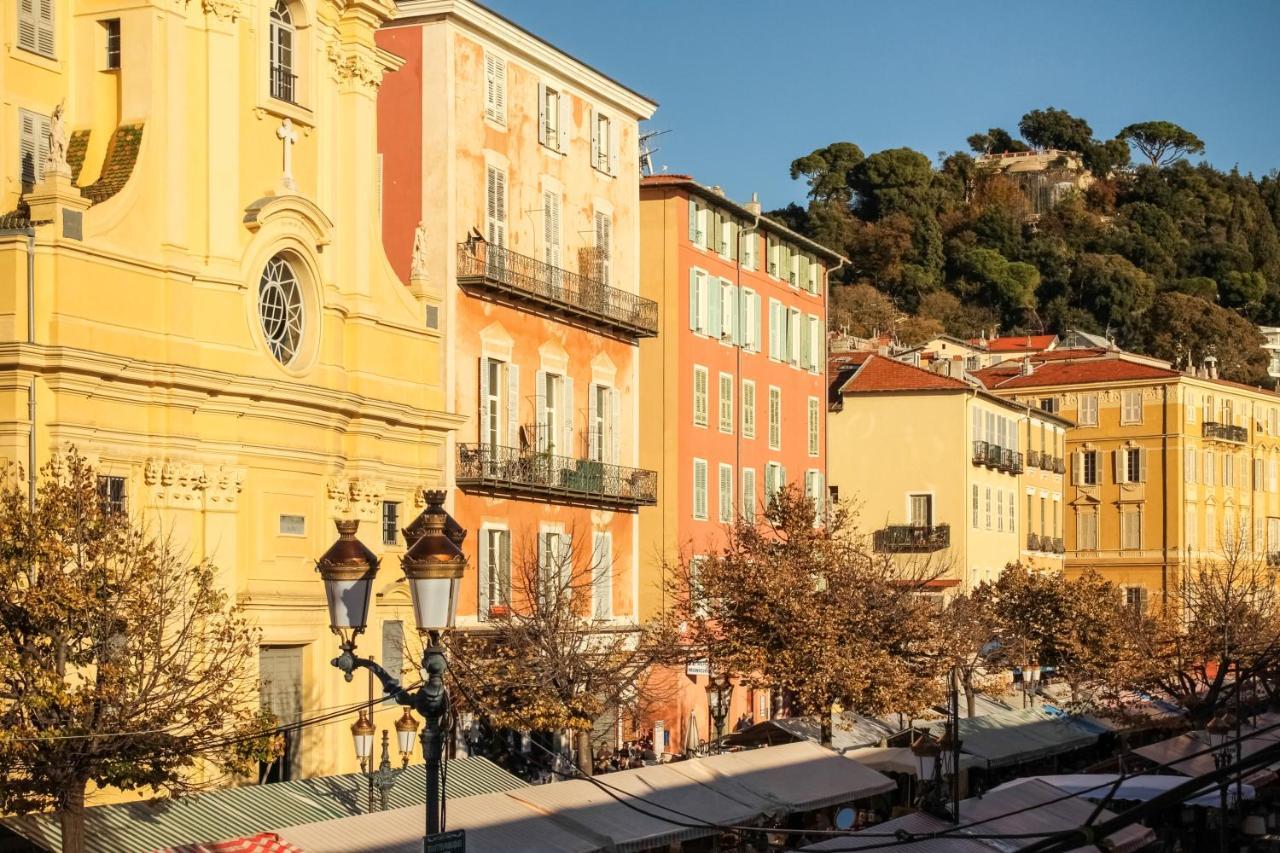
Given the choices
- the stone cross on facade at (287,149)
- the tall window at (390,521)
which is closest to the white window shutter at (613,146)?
the tall window at (390,521)

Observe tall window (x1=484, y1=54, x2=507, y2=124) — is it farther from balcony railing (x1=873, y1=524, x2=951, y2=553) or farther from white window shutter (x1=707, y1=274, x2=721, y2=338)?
balcony railing (x1=873, y1=524, x2=951, y2=553)

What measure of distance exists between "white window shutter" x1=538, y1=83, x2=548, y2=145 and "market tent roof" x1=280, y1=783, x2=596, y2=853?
2269 centimetres

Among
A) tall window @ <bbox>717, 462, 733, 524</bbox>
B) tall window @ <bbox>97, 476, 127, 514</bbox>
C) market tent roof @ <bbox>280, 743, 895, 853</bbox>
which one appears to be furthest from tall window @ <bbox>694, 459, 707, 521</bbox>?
tall window @ <bbox>97, 476, 127, 514</bbox>

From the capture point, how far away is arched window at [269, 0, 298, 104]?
35875 millimetres

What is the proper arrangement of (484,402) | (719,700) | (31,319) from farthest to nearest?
(719,700) < (484,402) < (31,319)

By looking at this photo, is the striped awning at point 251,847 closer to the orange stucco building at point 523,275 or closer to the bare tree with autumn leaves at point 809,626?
the orange stucco building at point 523,275

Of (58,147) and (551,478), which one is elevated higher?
(58,147)

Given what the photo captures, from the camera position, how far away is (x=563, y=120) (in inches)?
1909

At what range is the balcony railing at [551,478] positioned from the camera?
143 ft

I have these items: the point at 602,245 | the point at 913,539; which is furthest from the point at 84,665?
the point at 913,539

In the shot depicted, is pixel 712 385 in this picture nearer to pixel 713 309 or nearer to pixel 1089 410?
pixel 713 309

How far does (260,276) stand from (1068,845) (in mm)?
28735

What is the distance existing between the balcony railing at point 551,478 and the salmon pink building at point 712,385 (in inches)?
78.4

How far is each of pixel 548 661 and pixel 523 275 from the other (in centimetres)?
998
